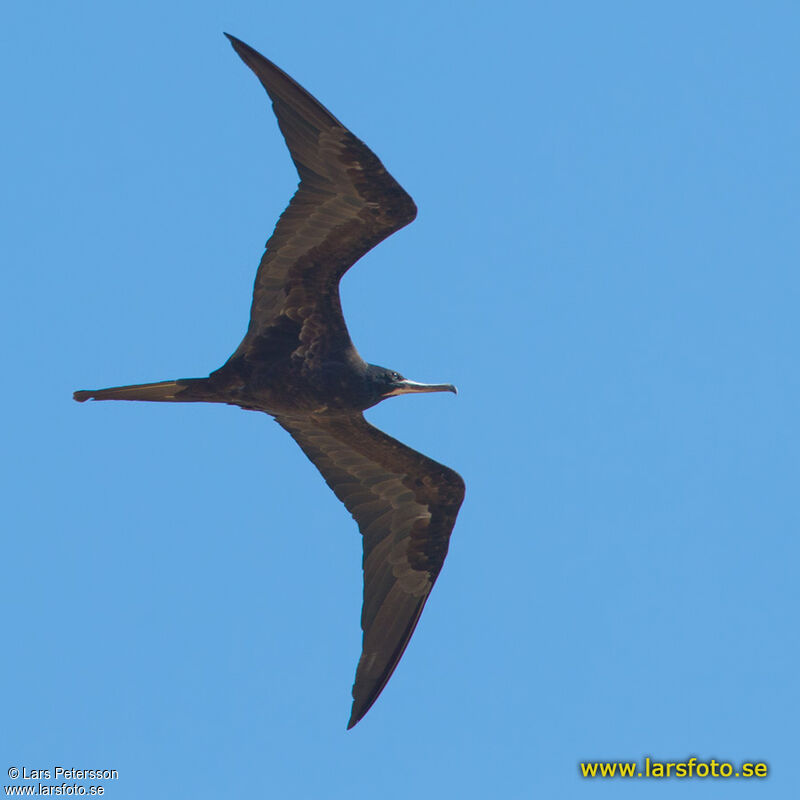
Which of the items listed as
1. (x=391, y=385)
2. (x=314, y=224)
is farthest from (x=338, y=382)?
(x=314, y=224)

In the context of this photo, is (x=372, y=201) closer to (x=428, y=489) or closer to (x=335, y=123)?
(x=335, y=123)

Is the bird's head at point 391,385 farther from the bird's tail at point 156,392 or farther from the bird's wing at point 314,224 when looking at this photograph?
the bird's tail at point 156,392

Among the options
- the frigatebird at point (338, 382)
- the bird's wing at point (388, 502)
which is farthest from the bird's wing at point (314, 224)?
the bird's wing at point (388, 502)

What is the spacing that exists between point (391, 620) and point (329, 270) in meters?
2.72

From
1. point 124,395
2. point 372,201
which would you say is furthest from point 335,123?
point 124,395

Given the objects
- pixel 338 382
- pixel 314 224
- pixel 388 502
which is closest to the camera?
pixel 314 224

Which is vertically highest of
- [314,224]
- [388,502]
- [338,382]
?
[314,224]

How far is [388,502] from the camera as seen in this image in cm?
1212

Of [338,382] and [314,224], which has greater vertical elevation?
[314,224]

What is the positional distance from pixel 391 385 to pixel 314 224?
1.33 metres

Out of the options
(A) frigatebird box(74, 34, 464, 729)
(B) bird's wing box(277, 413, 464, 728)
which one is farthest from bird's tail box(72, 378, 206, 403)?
(B) bird's wing box(277, 413, 464, 728)

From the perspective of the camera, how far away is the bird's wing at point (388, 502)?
11938 mm

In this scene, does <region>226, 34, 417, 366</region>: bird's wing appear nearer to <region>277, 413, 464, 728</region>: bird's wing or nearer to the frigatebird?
the frigatebird

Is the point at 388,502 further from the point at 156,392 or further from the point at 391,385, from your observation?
the point at 156,392
